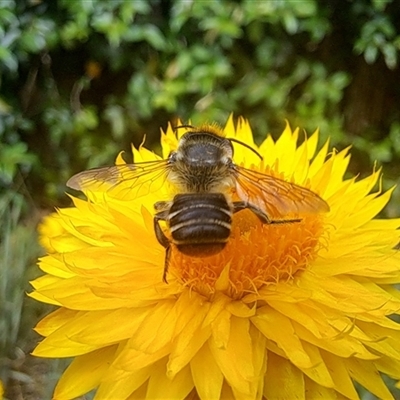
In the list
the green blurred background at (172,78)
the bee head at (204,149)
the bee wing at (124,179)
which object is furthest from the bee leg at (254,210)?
the green blurred background at (172,78)

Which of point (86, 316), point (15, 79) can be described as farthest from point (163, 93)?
point (86, 316)

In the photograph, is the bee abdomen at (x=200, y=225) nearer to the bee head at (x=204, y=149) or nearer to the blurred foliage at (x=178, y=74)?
the bee head at (x=204, y=149)

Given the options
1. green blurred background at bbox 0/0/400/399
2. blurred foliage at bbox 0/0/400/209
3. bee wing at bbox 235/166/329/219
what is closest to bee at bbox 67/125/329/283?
bee wing at bbox 235/166/329/219

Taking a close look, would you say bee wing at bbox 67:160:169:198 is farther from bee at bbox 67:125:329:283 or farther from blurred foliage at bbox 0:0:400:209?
blurred foliage at bbox 0:0:400:209

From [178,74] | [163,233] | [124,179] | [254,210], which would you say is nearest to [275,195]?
[254,210]

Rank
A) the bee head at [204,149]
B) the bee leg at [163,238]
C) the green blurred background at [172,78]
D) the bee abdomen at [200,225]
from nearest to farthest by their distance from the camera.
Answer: the bee abdomen at [200,225], the bee leg at [163,238], the bee head at [204,149], the green blurred background at [172,78]

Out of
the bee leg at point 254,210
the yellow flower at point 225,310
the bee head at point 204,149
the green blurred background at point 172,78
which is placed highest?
the green blurred background at point 172,78

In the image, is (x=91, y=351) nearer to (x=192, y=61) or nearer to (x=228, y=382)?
(x=228, y=382)
